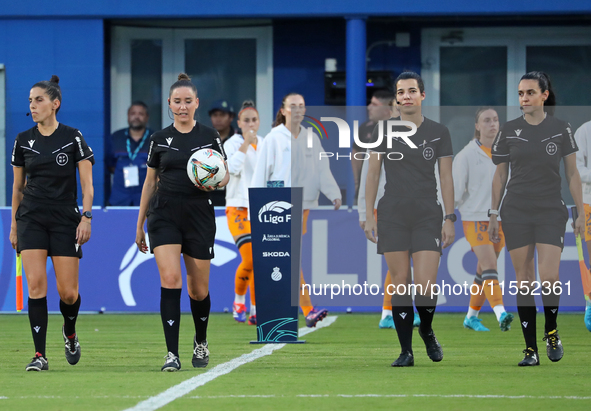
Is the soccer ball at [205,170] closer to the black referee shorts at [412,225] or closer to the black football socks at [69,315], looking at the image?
the black referee shorts at [412,225]

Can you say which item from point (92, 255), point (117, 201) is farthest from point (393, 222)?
point (117, 201)

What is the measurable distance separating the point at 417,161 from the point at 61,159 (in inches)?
97.2

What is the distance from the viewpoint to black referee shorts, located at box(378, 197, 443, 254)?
6703 mm

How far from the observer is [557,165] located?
23.0 feet

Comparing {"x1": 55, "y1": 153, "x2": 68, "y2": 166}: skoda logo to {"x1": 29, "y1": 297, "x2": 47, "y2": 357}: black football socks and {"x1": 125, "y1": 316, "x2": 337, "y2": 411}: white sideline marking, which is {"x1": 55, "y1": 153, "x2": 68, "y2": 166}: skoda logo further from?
{"x1": 125, "y1": 316, "x2": 337, "y2": 411}: white sideline marking

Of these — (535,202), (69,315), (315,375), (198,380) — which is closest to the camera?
(198,380)

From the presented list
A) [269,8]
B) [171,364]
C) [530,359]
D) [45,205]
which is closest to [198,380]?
[171,364]

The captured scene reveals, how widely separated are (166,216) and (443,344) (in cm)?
328

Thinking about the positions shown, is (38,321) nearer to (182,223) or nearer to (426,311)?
(182,223)

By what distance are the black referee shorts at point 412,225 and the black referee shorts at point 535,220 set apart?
1.93 ft

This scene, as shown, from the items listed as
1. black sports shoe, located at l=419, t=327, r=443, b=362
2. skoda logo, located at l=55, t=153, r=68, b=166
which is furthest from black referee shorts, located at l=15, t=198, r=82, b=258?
black sports shoe, located at l=419, t=327, r=443, b=362

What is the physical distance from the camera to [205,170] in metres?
6.43

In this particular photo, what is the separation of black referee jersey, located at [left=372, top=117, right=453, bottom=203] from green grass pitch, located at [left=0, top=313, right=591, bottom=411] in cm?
124

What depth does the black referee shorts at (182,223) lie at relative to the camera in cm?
657
